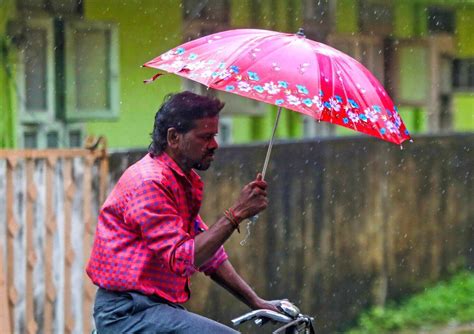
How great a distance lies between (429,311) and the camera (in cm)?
1067

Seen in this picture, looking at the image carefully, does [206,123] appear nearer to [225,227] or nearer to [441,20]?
[225,227]

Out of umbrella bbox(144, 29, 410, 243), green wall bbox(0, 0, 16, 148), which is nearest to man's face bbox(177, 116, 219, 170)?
umbrella bbox(144, 29, 410, 243)

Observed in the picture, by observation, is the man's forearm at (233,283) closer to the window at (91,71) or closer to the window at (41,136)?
the window at (41,136)

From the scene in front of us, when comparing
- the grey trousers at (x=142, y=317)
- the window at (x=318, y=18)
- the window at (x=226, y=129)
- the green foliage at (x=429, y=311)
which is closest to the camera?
the grey trousers at (x=142, y=317)

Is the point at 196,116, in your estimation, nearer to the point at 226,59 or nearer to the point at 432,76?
the point at 226,59

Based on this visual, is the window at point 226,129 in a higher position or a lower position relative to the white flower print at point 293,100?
lower

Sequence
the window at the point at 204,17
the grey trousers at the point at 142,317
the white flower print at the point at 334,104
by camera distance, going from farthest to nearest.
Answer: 1. the window at the point at 204,17
2. the white flower print at the point at 334,104
3. the grey trousers at the point at 142,317

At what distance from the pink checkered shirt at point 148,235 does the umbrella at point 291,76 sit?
1.24 feet

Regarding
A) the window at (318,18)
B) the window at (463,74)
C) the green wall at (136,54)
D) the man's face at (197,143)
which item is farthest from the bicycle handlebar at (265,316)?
the window at (463,74)

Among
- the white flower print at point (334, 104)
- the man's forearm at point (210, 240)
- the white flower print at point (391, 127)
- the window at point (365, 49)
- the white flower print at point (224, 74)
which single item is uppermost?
the window at point (365, 49)

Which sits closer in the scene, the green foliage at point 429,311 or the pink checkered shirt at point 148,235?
the pink checkered shirt at point 148,235

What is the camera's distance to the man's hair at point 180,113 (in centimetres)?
437

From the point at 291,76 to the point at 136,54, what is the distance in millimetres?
5931

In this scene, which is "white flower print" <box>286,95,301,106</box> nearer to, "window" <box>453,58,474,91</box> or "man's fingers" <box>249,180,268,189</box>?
"man's fingers" <box>249,180,268,189</box>
